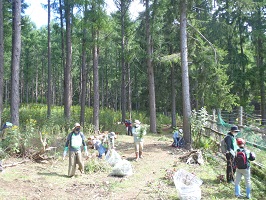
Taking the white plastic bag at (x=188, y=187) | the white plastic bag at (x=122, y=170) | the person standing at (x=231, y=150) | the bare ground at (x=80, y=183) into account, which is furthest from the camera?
the white plastic bag at (x=122, y=170)

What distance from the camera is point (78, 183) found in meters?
7.44

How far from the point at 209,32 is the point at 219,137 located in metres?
12.7

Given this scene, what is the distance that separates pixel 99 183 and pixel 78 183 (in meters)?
0.58

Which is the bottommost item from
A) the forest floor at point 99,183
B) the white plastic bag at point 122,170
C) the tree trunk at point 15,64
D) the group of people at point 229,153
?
the forest floor at point 99,183

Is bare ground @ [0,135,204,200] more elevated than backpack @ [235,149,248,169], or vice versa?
backpack @ [235,149,248,169]

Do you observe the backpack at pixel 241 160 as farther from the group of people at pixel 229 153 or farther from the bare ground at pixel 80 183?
the bare ground at pixel 80 183

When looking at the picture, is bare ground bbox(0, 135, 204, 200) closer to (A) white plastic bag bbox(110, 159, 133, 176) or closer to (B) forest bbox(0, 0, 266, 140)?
(A) white plastic bag bbox(110, 159, 133, 176)

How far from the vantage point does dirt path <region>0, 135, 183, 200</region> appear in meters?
6.52

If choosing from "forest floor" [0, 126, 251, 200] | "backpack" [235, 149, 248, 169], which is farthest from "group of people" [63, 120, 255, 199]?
"forest floor" [0, 126, 251, 200]

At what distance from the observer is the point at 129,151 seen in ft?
40.2

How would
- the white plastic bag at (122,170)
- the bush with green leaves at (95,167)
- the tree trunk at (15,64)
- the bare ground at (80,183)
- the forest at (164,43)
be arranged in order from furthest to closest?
the forest at (164,43) → the tree trunk at (15,64) → the bush with green leaves at (95,167) → the white plastic bag at (122,170) → the bare ground at (80,183)

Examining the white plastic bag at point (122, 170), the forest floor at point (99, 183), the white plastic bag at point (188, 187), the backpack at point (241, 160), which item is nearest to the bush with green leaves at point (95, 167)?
the forest floor at point (99, 183)

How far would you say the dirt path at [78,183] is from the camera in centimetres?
652

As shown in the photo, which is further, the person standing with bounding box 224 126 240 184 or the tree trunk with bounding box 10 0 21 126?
the tree trunk with bounding box 10 0 21 126
